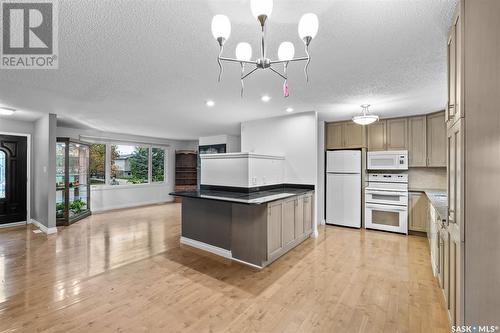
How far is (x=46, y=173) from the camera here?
4754 mm

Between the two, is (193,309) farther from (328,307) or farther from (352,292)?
(352,292)

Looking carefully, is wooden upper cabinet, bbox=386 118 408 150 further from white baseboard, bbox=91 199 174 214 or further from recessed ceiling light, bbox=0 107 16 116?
recessed ceiling light, bbox=0 107 16 116

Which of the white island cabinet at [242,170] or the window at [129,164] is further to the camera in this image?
the window at [129,164]

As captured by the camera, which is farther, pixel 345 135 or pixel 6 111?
pixel 345 135

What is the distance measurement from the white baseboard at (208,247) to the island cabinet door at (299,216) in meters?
1.23

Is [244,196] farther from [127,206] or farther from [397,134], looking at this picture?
[127,206]

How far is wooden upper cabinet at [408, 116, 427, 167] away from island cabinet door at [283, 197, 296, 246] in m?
2.86

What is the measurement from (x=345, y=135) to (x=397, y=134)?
3.37 feet

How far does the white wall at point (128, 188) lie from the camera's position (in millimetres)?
6759

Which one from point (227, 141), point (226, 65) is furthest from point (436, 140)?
point (227, 141)

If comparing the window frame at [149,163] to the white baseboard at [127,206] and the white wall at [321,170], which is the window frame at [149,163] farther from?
the white wall at [321,170]

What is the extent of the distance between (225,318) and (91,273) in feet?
6.60

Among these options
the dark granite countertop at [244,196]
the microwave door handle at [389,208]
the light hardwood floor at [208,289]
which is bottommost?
the light hardwood floor at [208,289]

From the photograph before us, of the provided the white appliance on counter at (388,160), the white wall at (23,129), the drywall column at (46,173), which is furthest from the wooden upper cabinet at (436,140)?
the white wall at (23,129)
